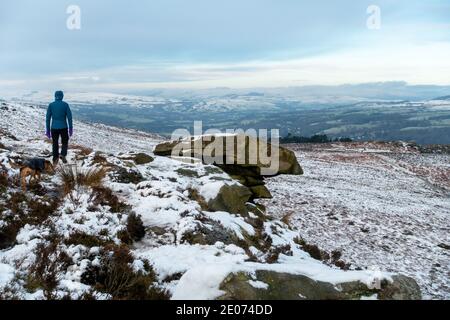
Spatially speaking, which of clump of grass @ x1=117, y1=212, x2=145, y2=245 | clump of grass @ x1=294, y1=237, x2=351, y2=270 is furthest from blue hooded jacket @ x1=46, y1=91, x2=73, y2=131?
clump of grass @ x1=294, y1=237, x2=351, y2=270

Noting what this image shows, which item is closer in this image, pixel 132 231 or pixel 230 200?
pixel 132 231

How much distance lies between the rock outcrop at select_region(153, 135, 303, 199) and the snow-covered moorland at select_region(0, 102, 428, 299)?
261cm

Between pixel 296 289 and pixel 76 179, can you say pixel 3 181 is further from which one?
pixel 296 289

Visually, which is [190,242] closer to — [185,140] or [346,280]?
[346,280]

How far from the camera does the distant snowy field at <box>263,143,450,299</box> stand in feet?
50.8

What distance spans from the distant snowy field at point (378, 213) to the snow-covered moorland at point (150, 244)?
122 inches

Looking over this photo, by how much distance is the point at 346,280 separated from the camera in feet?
21.2

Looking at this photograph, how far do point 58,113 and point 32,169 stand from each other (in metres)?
2.86

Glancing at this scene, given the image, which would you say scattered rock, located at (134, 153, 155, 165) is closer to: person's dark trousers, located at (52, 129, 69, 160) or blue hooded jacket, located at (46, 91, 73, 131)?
person's dark trousers, located at (52, 129, 69, 160)

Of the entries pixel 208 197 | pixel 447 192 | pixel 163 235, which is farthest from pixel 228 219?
pixel 447 192

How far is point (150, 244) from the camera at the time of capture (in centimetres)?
991

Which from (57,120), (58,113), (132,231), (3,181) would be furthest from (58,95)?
(132,231)

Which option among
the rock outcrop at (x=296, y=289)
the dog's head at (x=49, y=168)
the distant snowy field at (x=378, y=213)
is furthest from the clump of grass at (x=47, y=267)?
the distant snowy field at (x=378, y=213)

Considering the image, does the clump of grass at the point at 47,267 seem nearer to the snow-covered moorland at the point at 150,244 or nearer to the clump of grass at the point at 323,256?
the snow-covered moorland at the point at 150,244
